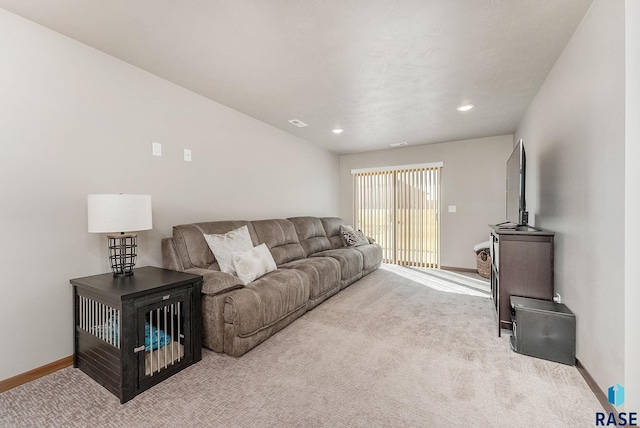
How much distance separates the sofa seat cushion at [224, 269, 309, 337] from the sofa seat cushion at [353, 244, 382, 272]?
184 centimetres

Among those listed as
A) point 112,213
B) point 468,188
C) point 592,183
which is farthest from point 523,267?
point 112,213

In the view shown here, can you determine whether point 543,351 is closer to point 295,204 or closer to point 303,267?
point 303,267

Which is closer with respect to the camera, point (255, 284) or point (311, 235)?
point (255, 284)

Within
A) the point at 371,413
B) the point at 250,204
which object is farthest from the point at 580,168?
the point at 250,204

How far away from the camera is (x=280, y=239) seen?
12.2 feet

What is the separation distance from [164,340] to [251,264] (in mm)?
878

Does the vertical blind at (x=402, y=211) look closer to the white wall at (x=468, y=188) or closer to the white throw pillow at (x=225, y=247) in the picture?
the white wall at (x=468, y=188)

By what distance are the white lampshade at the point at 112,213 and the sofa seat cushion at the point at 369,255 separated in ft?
10.6

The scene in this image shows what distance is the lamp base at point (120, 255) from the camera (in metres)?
2.14

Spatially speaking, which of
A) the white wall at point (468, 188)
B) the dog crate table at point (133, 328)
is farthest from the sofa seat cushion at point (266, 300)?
the white wall at point (468, 188)

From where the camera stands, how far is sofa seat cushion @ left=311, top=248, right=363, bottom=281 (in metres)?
3.82

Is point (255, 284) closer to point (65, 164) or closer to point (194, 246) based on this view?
point (194, 246)

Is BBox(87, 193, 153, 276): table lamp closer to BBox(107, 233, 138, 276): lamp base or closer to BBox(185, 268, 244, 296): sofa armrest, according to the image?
BBox(107, 233, 138, 276): lamp base

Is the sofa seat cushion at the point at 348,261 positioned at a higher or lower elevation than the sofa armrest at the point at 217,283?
lower
